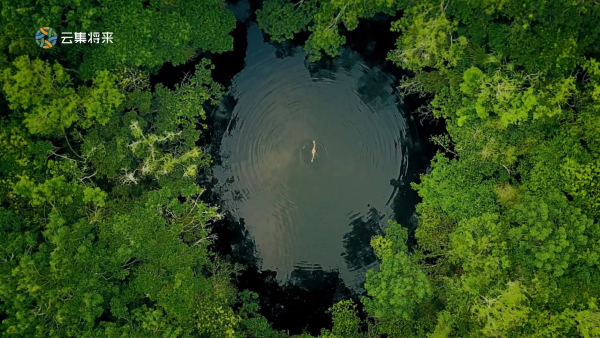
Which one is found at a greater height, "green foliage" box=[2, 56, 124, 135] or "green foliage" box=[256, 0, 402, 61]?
"green foliage" box=[256, 0, 402, 61]

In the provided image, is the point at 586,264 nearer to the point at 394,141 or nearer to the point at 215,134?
the point at 394,141

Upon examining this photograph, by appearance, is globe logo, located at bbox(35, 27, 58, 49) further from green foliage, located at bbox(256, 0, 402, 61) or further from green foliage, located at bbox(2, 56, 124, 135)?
green foliage, located at bbox(256, 0, 402, 61)

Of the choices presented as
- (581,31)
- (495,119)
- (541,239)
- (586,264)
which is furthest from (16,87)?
(586,264)

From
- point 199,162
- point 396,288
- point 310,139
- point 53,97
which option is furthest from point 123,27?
point 396,288

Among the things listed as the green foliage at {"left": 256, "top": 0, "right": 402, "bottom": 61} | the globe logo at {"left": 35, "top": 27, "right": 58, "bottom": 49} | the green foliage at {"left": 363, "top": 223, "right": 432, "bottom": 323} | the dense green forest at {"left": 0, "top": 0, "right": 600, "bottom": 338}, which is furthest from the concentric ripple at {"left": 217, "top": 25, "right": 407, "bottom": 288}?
the globe logo at {"left": 35, "top": 27, "right": 58, "bottom": 49}

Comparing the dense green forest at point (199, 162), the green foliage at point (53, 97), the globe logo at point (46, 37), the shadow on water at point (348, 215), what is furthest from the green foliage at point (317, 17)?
the globe logo at point (46, 37)

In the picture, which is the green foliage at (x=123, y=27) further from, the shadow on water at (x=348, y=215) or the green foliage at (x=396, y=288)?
the green foliage at (x=396, y=288)
